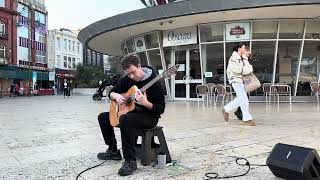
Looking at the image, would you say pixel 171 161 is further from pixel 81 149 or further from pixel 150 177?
pixel 81 149

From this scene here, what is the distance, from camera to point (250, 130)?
6.85m

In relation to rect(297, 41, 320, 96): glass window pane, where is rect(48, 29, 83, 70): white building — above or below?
above

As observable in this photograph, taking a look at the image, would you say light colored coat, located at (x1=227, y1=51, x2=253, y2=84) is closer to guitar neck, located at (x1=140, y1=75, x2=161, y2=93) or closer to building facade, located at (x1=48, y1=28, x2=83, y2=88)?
guitar neck, located at (x1=140, y1=75, x2=161, y2=93)

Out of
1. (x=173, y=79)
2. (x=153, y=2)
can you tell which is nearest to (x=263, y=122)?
(x=173, y=79)

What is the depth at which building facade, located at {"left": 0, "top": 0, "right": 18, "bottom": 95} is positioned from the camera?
4762cm

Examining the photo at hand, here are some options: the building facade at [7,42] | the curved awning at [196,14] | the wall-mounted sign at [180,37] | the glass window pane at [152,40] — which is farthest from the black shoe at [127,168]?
the building facade at [7,42]

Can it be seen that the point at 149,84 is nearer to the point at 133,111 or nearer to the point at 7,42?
the point at 133,111

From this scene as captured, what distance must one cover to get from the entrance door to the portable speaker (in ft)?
47.7

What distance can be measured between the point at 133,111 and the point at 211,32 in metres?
13.9

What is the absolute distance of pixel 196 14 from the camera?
15.4 m

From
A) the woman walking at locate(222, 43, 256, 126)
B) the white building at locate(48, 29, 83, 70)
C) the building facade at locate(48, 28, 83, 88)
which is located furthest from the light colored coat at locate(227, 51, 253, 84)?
the white building at locate(48, 29, 83, 70)

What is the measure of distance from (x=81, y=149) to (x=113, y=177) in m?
1.56

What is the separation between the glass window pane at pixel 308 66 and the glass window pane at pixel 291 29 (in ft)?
1.93

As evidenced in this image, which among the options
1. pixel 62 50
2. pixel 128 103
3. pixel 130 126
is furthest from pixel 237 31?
pixel 62 50
